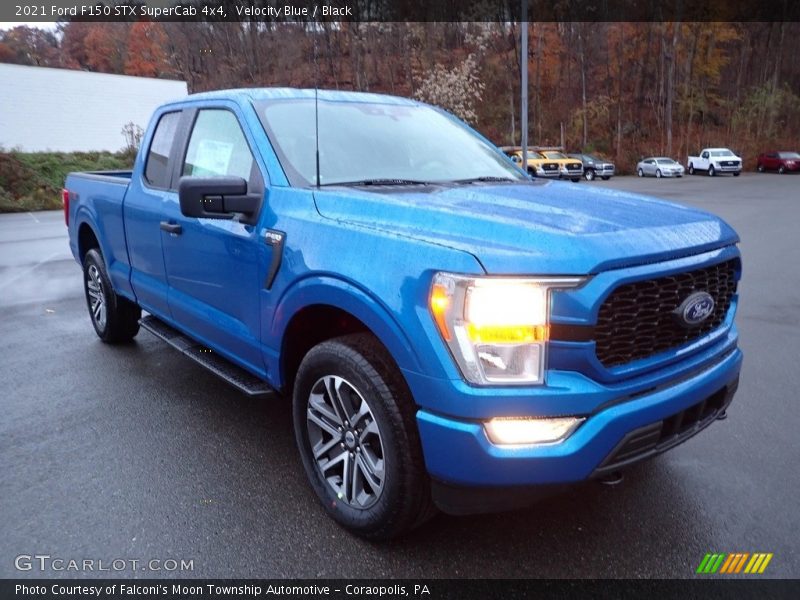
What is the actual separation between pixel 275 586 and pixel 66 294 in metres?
6.78

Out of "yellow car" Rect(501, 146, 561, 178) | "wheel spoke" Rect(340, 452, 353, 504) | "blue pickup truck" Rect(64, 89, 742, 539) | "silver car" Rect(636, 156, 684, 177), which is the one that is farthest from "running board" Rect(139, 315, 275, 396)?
"silver car" Rect(636, 156, 684, 177)

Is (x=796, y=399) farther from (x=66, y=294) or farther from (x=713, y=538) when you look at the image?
(x=66, y=294)

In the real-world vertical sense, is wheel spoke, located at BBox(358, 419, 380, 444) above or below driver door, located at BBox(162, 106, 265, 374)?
below

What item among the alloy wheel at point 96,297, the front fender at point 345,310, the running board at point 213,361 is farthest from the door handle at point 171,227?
the alloy wheel at point 96,297

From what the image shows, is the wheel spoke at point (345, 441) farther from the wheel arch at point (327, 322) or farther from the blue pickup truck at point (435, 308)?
the wheel arch at point (327, 322)

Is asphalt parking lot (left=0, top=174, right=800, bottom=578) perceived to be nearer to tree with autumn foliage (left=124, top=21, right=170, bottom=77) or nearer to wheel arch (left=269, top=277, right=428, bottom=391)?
wheel arch (left=269, top=277, right=428, bottom=391)

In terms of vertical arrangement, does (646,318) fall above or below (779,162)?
above

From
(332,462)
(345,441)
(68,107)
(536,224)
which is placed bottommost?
(332,462)

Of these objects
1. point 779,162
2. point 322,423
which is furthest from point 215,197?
point 779,162

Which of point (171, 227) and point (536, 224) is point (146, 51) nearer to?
point (171, 227)

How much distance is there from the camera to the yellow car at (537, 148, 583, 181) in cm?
3269

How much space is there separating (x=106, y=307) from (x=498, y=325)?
4.31 meters

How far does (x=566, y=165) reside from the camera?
33000 millimetres

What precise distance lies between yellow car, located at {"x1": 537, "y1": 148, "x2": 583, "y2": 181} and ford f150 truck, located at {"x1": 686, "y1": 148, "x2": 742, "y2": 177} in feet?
33.1
